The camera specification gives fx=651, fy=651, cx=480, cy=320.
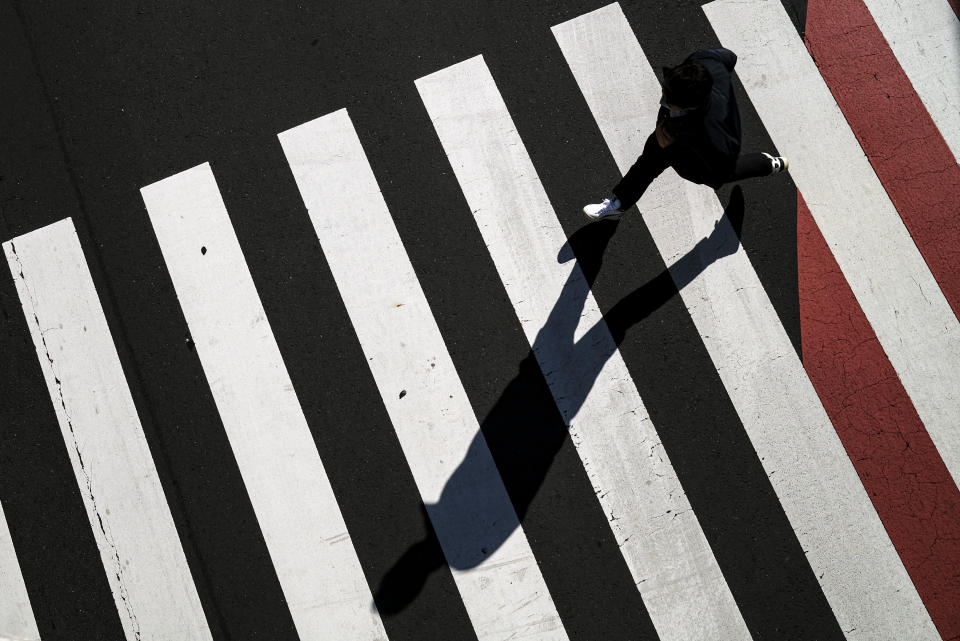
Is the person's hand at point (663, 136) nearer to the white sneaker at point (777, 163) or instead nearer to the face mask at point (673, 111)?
the face mask at point (673, 111)

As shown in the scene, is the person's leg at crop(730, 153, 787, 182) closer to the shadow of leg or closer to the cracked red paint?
the cracked red paint

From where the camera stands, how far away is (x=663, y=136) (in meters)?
3.76

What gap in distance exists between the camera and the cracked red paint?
4.55 metres

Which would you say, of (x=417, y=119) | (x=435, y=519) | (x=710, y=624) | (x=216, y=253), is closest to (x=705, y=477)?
(x=710, y=624)

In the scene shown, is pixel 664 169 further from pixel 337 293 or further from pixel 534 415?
pixel 337 293

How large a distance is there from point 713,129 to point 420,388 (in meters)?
2.43

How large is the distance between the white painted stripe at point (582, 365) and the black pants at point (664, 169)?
0.57 m

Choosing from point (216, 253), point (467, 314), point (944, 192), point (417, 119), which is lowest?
point (944, 192)

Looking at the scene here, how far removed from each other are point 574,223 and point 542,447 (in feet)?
5.18

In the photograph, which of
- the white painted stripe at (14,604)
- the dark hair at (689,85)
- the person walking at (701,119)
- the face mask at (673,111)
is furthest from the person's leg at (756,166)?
the white painted stripe at (14,604)

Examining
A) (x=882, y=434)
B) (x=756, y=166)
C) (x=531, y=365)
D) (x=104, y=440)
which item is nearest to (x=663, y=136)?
(x=756, y=166)

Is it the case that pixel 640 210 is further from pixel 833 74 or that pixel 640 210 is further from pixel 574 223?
pixel 833 74

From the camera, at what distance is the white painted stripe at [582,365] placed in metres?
4.20

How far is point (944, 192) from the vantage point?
460cm
